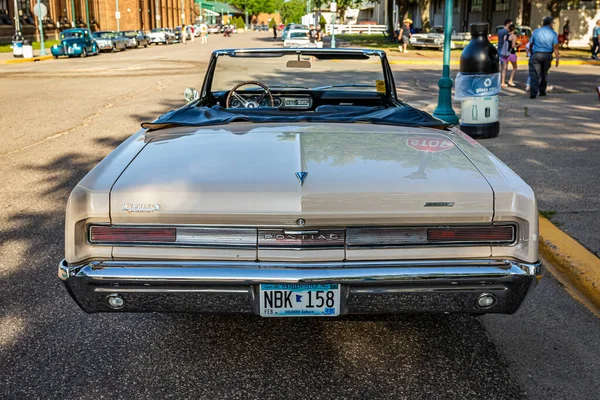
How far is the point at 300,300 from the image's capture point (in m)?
3.00

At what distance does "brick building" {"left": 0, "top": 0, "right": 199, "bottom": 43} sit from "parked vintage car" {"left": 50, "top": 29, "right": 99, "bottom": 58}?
279cm

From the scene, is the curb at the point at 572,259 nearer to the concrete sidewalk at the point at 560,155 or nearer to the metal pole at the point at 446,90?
the concrete sidewalk at the point at 560,155

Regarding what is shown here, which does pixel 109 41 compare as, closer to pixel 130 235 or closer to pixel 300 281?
pixel 130 235

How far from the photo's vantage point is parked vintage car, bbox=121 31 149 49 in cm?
4830

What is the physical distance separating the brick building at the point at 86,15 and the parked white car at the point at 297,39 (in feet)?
46.8

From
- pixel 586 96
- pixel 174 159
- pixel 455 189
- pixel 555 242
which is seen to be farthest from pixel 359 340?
pixel 586 96

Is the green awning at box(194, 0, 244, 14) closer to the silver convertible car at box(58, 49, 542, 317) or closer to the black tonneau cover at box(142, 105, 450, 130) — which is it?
Answer: the black tonneau cover at box(142, 105, 450, 130)

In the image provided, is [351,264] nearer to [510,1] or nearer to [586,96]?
[586,96]

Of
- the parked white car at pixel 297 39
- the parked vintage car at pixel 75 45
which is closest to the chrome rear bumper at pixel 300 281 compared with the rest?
the parked white car at pixel 297 39

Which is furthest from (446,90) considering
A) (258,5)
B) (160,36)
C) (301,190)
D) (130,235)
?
(258,5)

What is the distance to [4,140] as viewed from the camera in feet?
34.1

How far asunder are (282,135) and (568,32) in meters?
40.8

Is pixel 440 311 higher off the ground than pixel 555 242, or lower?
higher

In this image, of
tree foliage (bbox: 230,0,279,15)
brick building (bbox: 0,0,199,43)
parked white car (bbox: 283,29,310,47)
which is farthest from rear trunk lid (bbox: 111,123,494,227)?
tree foliage (bbox: 230,0,279,15)
